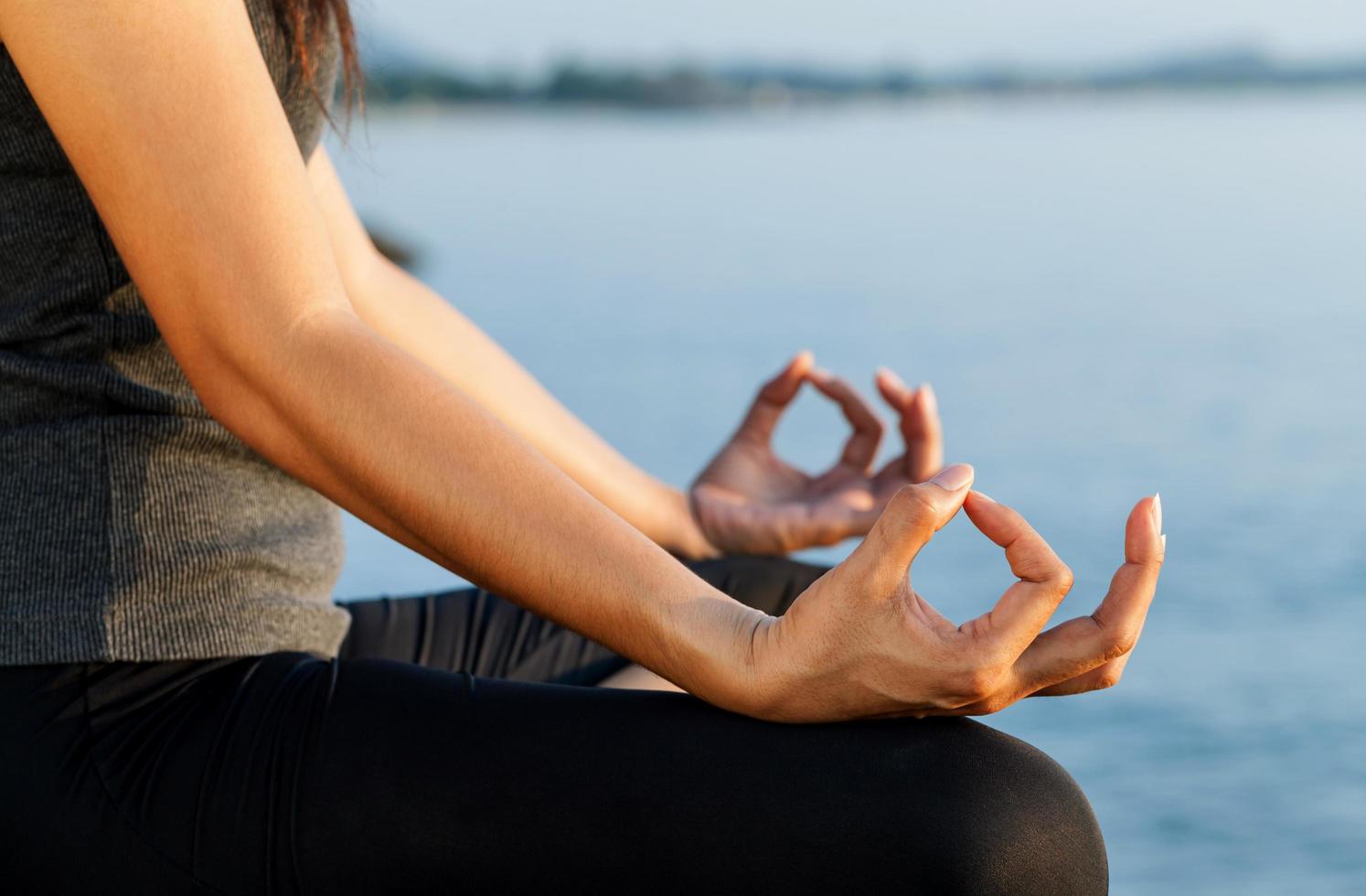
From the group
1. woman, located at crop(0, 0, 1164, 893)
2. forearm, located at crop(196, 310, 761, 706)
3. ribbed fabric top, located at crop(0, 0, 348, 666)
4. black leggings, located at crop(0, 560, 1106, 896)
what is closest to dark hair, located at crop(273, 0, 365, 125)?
ribbed fabric top, located at crop(0, 0, 348, 666)

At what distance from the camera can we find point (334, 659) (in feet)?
3.13

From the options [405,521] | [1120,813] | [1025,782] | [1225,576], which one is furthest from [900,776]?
[1225,576]

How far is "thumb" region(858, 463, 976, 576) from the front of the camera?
765 millimetres

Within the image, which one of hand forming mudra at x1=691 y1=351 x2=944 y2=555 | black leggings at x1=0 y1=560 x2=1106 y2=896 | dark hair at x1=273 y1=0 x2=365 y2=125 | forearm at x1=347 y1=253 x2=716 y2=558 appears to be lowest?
black leggings at x1=0 y1=560 x2=1106 y2=896

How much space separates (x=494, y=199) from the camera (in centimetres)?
1642

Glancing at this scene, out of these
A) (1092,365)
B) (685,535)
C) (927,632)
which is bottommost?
(685,535)

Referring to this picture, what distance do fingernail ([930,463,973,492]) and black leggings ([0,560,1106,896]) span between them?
143 millimetres

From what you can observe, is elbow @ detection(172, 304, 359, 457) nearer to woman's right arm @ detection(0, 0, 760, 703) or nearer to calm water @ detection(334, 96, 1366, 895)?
woman's right arm @ detection(0, 0, 760, 703)

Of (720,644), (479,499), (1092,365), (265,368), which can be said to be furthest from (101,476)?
(1092,365)

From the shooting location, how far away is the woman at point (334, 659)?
0.80 m

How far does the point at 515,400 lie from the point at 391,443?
0.57 meters

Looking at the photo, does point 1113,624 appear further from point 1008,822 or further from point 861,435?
point 861,435

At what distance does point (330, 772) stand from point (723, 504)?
0.62 m

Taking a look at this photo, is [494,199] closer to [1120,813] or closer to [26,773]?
[1120,813]
